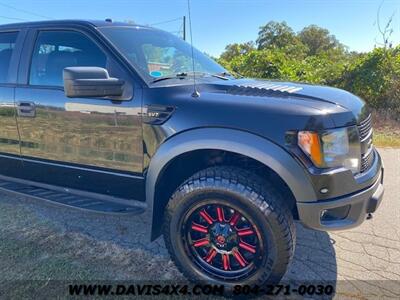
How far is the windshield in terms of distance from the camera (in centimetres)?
273

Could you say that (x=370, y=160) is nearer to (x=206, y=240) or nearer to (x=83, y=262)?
(x=206, y=240)

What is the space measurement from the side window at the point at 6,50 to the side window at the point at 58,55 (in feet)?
1.11

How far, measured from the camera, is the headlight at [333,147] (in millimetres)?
2084

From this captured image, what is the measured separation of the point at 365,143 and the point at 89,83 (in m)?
2.02

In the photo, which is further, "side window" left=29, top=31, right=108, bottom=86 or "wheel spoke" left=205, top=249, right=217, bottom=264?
"side window" left=29, top=31, right=108, bottom=86

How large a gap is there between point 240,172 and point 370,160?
1070 mm

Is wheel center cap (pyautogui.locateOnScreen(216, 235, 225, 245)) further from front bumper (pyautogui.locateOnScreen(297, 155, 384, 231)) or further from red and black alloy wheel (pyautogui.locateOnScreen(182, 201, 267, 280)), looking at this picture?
front bumper (pyautogui.locateOnScreen(297, 155, 384, 231))

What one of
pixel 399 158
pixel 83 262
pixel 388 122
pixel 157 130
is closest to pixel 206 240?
pixel 157 130

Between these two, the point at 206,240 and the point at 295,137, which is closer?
the point at 295,137

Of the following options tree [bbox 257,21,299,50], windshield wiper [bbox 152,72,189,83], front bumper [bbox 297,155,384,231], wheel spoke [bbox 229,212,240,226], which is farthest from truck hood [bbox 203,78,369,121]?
tree [bbox 257,21,299,50]

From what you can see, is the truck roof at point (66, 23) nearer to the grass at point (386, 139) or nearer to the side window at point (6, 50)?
the side window at point (6, 50)

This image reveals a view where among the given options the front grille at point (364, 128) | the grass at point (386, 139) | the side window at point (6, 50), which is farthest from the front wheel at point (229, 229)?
the grass at point (386, 139)

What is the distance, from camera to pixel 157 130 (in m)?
2.44

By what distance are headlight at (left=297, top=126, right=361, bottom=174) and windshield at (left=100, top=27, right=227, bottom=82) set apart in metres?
1.27
